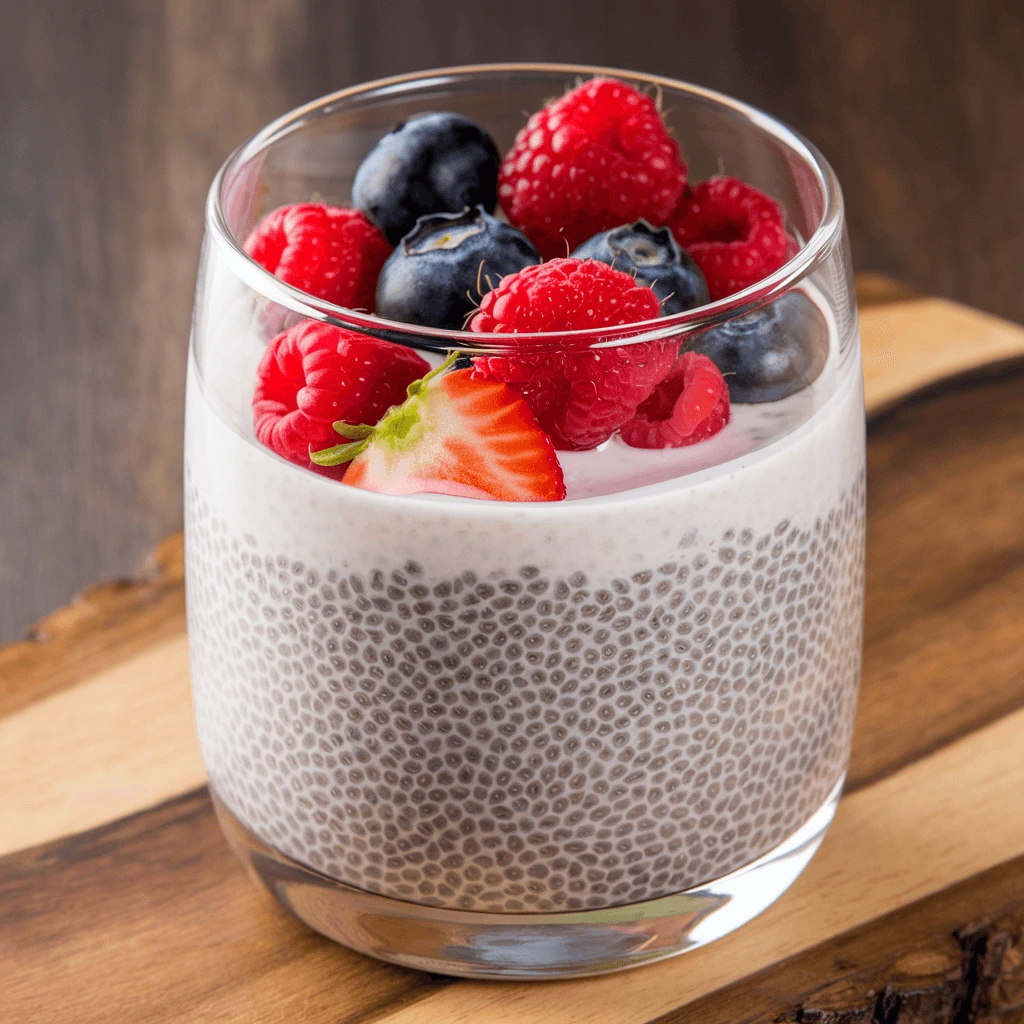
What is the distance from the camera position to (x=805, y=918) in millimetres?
849

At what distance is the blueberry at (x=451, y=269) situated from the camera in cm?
70

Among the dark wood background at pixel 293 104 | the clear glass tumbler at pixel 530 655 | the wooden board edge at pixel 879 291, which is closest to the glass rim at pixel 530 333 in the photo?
the clear glass tumbler at pixel 530 655

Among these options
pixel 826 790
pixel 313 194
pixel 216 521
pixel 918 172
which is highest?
pixel 313 194

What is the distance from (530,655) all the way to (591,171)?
0.27m

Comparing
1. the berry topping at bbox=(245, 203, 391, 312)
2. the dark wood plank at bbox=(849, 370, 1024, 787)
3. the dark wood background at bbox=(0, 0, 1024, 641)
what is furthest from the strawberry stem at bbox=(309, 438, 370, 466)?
the dark wood background at bbox=(0, 0, 1024, 641)

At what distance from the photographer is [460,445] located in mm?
651

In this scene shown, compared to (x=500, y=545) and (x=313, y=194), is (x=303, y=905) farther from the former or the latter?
(x=313, y=194)

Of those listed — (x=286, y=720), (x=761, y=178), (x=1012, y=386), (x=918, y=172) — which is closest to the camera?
(x=286, y=720)

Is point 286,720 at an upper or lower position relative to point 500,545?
lower

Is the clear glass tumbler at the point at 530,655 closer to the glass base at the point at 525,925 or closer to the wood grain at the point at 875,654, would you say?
the glass base at the point at 525,925

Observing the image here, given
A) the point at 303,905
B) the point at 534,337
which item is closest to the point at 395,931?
the point at 303,905

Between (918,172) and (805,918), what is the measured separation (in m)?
1.73

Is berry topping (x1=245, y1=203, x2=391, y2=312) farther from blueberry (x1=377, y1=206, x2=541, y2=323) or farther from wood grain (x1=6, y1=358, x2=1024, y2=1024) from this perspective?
wood grain (x1=6, y1=358, x2=1024, y2=1024)

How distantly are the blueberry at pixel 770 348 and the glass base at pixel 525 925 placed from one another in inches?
10.6
